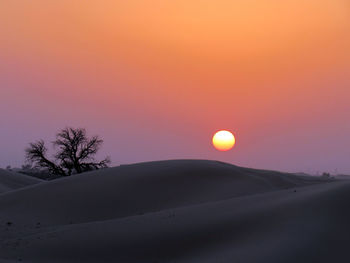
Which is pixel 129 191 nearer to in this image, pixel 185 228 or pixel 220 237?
pixel 185 228

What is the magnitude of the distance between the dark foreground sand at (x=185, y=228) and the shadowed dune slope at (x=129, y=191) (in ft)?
0.15

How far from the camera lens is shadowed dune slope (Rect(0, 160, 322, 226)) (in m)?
14.4

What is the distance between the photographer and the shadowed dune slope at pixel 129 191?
14.4m

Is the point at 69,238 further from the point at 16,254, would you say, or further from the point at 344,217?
the point at 344,217

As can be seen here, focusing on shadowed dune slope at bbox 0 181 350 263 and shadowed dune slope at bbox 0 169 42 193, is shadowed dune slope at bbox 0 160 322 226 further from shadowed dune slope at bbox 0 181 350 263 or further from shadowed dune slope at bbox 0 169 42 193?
shadowed dune slope at bbox 0 169 42 193

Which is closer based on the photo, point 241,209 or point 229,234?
point 229,234

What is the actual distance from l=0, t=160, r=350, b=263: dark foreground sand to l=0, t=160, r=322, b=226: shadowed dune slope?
1.8 inches

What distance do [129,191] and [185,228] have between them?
726 centimetres

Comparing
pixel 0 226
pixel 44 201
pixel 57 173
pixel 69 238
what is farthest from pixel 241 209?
pixel 57 173

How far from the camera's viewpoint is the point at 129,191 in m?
16.6

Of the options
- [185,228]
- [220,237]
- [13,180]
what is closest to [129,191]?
[185,228]

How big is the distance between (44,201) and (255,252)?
10.9 metres

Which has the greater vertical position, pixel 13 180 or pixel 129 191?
pixel 13 180

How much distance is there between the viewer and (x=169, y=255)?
329 inches
